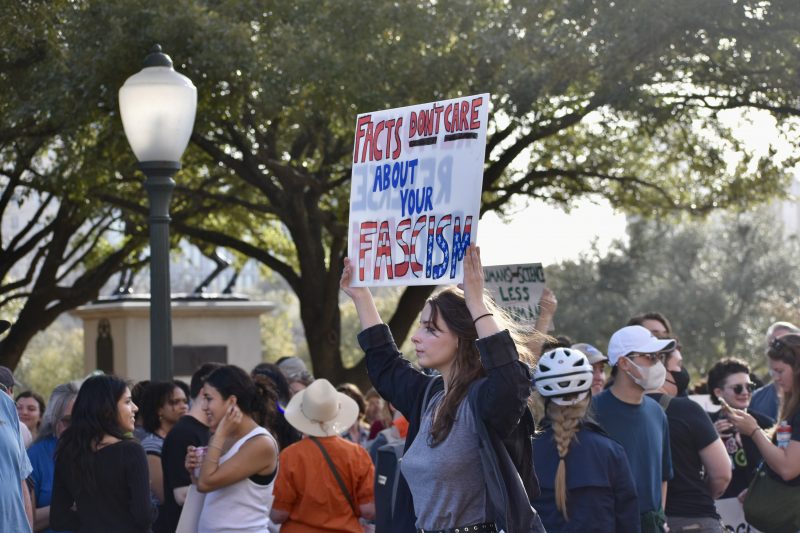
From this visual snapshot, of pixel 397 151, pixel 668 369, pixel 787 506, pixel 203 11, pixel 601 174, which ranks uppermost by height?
pixel 203 11

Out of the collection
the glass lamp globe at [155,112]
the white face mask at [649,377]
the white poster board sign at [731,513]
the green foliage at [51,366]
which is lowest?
the green foliage at [51,366]

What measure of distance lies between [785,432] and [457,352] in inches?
122

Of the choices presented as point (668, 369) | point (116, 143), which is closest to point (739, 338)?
point (116, 143)

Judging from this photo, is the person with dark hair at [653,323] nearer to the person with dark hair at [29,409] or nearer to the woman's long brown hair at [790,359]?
the woman's long brown hair at [790,359]

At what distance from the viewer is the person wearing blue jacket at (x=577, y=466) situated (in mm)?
5969

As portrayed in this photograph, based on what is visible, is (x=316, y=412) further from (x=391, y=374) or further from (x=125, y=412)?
(x=391, y=374)

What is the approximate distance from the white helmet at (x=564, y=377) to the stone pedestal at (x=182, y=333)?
12.4 metres

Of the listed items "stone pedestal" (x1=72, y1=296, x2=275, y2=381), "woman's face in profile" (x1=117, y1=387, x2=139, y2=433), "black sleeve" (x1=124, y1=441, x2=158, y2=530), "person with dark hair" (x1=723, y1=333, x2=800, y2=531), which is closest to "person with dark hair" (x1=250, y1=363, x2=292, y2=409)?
"woman's face in profile" (x1=117, y1=387, x2=139, y2=433)

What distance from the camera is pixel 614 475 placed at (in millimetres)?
6016

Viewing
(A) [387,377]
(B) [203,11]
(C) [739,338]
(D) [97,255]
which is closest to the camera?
(A) [387,377]

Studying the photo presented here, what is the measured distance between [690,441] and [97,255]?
65.2 ft

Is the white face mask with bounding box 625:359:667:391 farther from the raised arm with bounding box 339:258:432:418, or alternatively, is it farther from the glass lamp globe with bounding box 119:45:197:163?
the glass lamp globe with bounding box 119:45:197:163

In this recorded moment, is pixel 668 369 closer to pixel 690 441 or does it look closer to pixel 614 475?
pixel 690 441

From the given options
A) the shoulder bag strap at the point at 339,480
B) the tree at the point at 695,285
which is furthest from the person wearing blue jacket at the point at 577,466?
the tree at the point at 695,285
